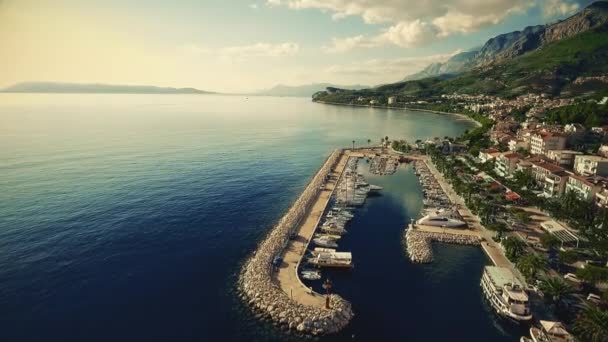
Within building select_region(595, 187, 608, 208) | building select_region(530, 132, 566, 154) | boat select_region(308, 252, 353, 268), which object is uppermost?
building select_region(530, 132, 566, 154)

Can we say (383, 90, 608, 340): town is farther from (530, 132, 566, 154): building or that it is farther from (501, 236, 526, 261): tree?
(530, 132, 566, 154): building

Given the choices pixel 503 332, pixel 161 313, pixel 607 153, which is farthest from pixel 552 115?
pixel 161 313

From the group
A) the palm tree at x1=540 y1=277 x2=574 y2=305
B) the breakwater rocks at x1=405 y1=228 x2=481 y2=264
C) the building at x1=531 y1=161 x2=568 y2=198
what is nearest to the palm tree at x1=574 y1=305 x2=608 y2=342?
the palm tree at x1=540 y1=277 x2=574 y2=305

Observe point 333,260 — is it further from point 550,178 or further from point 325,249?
point 550,178

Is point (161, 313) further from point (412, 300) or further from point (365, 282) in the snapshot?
point (412, 300)

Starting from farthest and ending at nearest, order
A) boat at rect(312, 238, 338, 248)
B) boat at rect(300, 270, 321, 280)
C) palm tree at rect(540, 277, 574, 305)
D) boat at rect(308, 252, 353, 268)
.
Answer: boat at rect(312, 238, 338, 248) → boat at rect(308, 252, 353, 268) → boat at rect(300, 270, 321, 280) → palm tree at rect(540, 277, 574, 305)

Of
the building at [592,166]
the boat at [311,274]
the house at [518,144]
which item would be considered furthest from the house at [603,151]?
the boat at [311,274]
